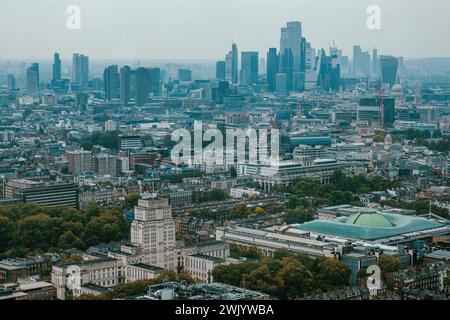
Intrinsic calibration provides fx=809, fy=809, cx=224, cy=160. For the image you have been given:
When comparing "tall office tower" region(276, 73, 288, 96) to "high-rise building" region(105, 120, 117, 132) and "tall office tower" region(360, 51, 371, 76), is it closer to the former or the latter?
"tall office tower" region(360, 51, 371, 76)

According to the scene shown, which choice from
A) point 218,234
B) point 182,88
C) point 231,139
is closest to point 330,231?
point 218,234

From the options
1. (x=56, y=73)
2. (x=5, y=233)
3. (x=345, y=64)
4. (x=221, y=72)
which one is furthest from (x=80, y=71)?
(x=5, y=233)

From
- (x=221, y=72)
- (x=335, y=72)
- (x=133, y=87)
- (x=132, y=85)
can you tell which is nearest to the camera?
(x=221, y=72)

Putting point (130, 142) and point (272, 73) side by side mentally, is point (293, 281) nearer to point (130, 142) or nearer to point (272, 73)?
point (130, 142)

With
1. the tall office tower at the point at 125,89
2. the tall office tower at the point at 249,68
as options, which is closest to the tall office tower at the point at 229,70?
the tall office tower at the point at 249,68

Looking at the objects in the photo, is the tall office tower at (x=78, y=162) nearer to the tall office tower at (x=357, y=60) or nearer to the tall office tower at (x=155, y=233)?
the tall office tower at (x=357, y=60)

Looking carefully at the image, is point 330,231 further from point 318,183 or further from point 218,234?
point 318,183
